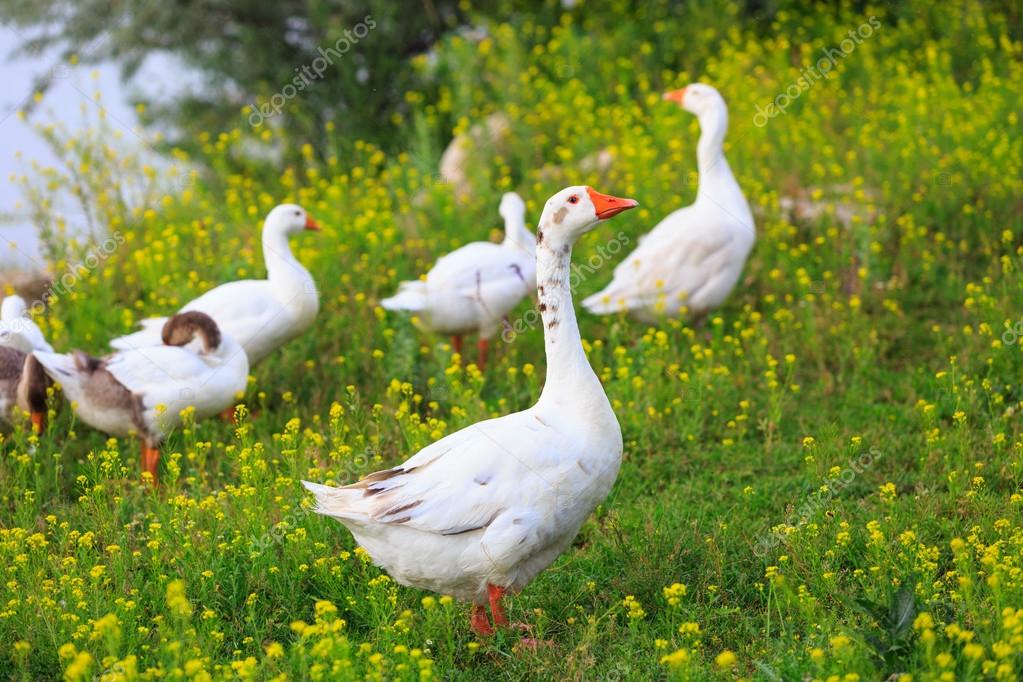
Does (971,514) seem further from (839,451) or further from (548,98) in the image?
(548,98)

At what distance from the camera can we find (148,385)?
6418 millimetres

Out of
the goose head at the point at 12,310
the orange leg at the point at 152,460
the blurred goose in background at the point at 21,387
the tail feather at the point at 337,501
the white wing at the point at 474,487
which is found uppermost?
the goose head at the point at 12,310

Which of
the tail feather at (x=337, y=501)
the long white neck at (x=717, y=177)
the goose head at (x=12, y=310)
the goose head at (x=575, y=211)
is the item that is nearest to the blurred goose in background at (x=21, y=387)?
the goose head at (x=12, y=310)

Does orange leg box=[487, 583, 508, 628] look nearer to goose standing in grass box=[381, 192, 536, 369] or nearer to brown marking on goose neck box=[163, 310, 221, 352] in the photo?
brown marking on goose neck box=[163, 310, 221, 352]

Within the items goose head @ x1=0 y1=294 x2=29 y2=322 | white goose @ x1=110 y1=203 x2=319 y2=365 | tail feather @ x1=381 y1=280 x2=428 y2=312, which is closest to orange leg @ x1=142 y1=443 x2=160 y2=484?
white goose @ x1=110 y1=203 x2=319 y2=365

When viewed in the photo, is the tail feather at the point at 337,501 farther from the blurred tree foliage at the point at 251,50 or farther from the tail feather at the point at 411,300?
the blurred tree foliage at the point at 251,50

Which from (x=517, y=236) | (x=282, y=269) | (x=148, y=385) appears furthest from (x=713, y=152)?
(x=148, y=385)

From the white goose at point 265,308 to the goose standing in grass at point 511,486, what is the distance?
2.71 m

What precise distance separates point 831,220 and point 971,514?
4092 millimetres

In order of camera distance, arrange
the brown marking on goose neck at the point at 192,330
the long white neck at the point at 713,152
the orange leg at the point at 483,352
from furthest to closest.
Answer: the long white neck at the point at 713,152, the orange leg at the point at 483,352, the brown marking on goose neck at the point at 192,330

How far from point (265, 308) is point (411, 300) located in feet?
3.11

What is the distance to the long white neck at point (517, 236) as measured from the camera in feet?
28.1

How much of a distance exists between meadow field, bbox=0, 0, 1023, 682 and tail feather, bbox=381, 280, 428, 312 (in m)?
0.29

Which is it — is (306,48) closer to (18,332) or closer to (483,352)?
(483,352)
